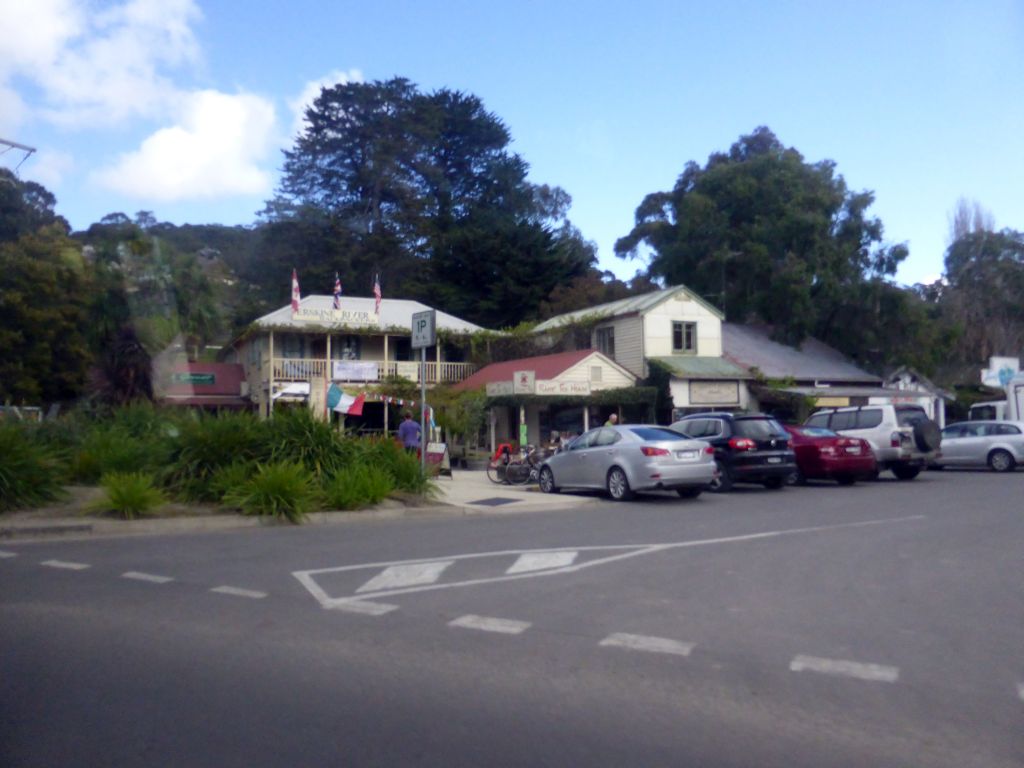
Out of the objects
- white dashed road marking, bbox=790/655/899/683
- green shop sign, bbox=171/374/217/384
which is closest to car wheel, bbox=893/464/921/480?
white dashed road marking, bbox=790/655/899/683

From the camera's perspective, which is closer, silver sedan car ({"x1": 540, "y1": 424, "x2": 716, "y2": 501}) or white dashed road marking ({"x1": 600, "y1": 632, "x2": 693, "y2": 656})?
white dashed road marking ({"x1": 600, "y1": 632, "x2": 693, "y2": 656})

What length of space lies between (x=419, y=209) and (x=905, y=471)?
3929 cm

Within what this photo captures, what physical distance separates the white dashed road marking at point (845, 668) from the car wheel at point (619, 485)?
10927mm

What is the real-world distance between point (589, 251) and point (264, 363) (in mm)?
30996

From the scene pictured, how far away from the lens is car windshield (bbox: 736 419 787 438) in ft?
65.8

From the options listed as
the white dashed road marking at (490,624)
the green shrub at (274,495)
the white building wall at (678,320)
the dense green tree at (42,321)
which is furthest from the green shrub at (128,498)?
the white building wall at (678,320)

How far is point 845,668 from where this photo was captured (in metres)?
6.64

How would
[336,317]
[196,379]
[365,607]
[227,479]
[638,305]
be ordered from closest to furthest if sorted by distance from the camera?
[365,607] → [227,479] → [638,305] → [336,317] → [196,379]

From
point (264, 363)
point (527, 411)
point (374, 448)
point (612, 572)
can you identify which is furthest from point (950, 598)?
point (264, 363)

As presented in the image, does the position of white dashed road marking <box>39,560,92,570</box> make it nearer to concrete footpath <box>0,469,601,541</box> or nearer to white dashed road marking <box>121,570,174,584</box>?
white dashed road marking <box>121,570,174,584</box>

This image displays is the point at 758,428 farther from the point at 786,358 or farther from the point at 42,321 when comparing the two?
A: the point at 42,321

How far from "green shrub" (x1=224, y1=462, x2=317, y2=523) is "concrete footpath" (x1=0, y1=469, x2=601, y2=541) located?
18cm

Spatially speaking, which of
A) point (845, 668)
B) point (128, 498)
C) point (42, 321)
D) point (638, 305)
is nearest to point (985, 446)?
point (638, 305)

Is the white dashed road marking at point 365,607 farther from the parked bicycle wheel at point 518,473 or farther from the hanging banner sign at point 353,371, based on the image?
the hanging banner sign at point 353,371
